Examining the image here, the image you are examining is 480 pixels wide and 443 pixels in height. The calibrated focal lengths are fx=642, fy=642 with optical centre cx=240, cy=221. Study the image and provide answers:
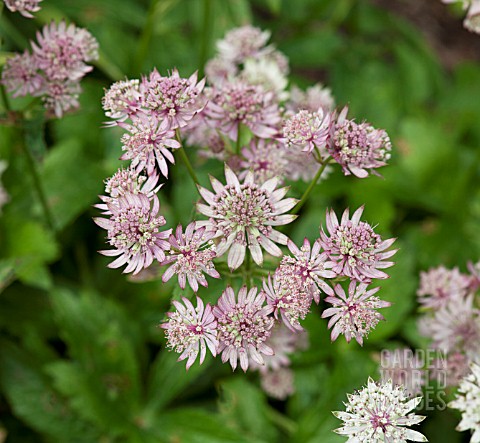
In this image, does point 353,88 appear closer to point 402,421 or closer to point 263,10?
point 263,10

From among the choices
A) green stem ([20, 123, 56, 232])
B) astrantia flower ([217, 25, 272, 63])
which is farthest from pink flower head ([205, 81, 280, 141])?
green stem ([20, 123, 56, 232])

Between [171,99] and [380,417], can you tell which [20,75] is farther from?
[380,417]

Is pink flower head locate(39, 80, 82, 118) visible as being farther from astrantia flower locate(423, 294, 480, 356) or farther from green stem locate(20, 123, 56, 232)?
astrantia flower locate(423, 294, 480, 356)

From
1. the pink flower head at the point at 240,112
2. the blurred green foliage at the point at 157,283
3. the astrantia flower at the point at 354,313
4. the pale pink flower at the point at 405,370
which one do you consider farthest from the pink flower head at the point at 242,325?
the pale pink flower at the point at 405,370

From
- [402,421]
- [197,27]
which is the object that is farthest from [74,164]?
[402,421]

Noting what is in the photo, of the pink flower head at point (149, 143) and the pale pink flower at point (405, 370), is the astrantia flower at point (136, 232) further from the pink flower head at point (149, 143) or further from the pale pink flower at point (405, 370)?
the pale pink flower at point (405, 370)

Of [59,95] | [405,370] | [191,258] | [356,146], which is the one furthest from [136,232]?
[405,370]
